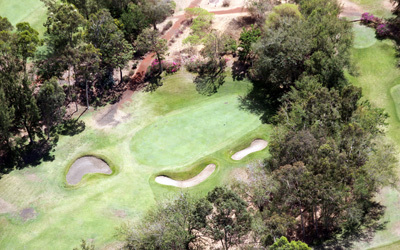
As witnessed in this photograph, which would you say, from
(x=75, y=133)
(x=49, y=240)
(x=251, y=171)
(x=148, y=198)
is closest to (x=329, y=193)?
(x=251, y=171)

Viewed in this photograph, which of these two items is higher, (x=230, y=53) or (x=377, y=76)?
(x=230, y=53)

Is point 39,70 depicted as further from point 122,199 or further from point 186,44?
point 122,199

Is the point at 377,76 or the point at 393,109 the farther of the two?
Result: the point at 377,76

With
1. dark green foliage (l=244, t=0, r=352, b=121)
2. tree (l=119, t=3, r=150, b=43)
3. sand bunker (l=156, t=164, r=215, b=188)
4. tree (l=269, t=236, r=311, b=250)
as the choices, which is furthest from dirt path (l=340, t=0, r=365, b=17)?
tree (l=269, t=236, r=311, b=250)

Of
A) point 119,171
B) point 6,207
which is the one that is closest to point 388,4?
point 119,171

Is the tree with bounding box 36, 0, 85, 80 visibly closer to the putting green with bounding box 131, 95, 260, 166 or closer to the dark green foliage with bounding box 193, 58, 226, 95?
the putting green with bounding box 131, 95, 260, 166


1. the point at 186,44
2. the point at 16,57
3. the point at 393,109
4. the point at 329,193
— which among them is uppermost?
the point at 16,57

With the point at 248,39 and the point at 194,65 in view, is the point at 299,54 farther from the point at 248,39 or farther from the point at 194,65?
the point at 194,65
